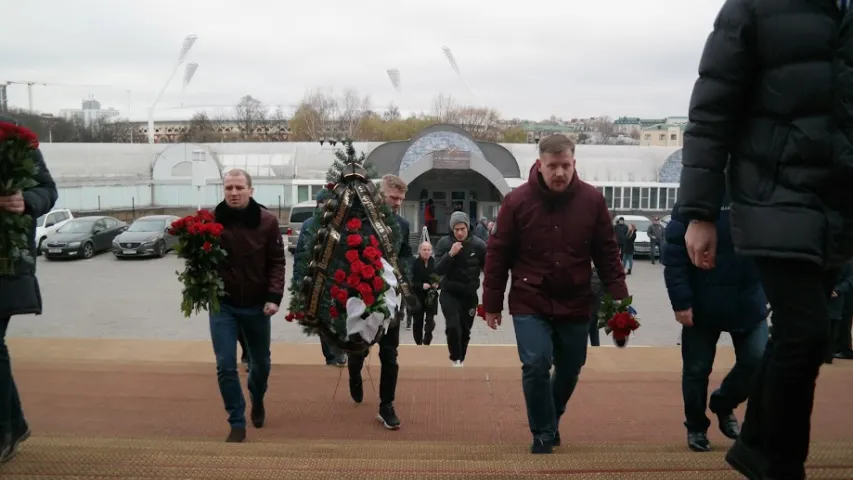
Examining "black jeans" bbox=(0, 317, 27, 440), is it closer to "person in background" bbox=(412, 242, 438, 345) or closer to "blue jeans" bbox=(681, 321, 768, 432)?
"blue jeans" bbox=(681, 321, 768, 432)

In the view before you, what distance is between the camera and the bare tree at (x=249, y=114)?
10703 cm

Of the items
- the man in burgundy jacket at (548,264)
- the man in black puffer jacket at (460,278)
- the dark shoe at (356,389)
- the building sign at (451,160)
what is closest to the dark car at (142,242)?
the building sign at (451,160)

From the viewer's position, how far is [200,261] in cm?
Result: 496

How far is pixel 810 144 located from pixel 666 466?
1.49 metres

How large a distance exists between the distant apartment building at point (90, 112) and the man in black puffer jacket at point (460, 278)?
10017cm

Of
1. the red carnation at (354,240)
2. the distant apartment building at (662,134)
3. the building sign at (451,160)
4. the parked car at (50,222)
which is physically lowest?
the parked car at (50,222)

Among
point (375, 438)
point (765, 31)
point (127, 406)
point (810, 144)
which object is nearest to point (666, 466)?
point (810, 144)

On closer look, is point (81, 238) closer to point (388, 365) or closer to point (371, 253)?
point (388, 365)

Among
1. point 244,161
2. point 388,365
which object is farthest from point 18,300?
point 244,161

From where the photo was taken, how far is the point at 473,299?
26.7ft

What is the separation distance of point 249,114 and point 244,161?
6993 centimetres

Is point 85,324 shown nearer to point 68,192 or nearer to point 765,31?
point 765,31

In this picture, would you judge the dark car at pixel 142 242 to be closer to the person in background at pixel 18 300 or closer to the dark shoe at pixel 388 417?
the dark shoe at pixel 388 417

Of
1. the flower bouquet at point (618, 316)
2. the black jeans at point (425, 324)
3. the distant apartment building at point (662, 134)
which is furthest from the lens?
the distant apartment building at point (662, 134)
